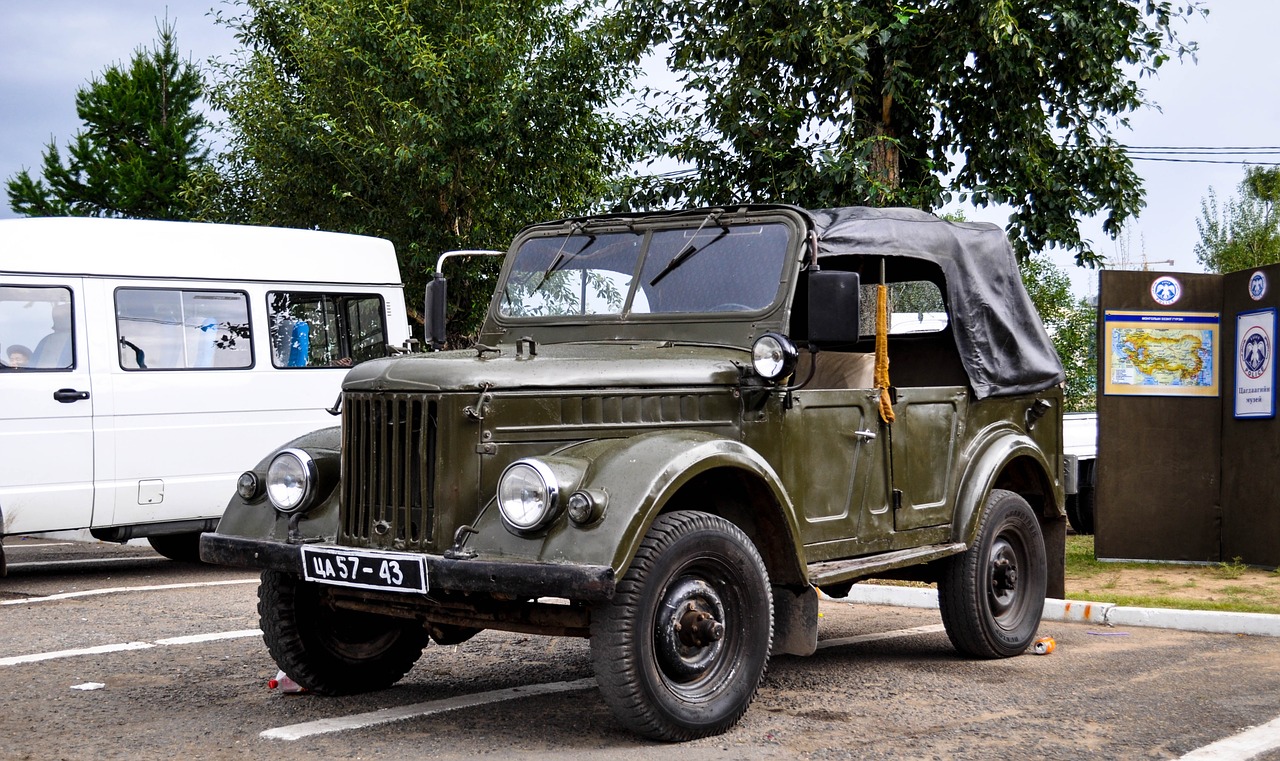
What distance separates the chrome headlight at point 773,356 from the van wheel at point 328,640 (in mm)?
2059

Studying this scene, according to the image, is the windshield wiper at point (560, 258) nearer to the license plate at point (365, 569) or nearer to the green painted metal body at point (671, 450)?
the green painted metal body at point (671, 450)

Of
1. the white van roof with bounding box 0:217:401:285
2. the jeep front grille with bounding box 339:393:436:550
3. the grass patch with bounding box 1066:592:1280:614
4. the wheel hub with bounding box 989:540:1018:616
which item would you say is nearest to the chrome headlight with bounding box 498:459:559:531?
the jeep front grille with bounding box 339:393:436:550

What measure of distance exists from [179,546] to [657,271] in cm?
719

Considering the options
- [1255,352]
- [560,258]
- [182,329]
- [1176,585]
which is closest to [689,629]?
[560,258]

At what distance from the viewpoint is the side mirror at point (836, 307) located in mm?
5863

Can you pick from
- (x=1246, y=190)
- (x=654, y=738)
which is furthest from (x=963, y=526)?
(x=1246, y=190)

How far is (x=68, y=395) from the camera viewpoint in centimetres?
1009

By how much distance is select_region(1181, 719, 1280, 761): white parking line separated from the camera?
5098mm

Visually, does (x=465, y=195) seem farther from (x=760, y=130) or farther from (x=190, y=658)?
(x=190, y=658)

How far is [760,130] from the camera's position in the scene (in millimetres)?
13297

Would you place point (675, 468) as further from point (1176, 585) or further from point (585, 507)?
point (1176, 585)

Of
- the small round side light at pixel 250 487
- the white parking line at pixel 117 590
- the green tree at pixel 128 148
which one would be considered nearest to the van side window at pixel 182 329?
the white parking line at pixel 117 590

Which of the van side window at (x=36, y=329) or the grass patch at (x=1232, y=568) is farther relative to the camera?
the grass patch at (x=1232, y=568)

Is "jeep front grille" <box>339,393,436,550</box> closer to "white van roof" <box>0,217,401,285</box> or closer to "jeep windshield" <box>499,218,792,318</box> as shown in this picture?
"jeep windshield" <box>499,218,792,318</box>
